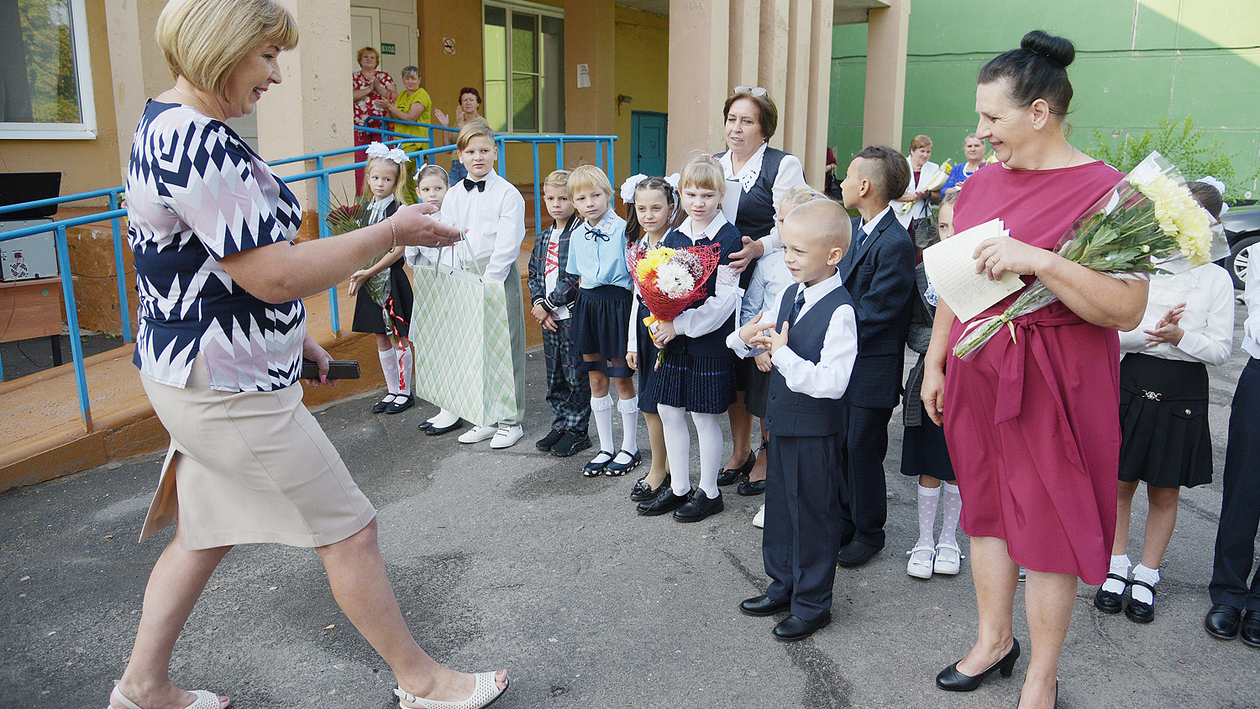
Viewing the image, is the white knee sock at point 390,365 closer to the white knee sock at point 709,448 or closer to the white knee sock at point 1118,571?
the white knee sock at point 709,448

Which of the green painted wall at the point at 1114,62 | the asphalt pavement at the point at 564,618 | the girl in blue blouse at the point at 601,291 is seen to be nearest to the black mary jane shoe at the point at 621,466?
the girl in blue blouse at the point at 601,291

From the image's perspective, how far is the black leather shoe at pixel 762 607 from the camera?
3049 millimetres

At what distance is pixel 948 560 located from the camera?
338 cm

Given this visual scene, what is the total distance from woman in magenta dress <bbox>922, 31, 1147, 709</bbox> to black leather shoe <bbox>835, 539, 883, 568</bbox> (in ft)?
3.57

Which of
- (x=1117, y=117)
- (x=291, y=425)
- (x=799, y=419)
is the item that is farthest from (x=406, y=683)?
(x=1117, y=117)

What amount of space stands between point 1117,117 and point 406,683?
16297mm

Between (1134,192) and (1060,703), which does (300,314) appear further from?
(1060,703)

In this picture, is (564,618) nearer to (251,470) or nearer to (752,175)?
(251,470)

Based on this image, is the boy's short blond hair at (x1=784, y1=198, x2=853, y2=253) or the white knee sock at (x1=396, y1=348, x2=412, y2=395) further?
the white knee sock at (x1=396, y1=348, x2=412, y2=395)

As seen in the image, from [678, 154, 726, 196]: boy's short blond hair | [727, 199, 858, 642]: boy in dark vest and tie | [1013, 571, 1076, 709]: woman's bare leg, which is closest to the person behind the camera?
[1013, 571, 1076, 709]: woman's bare leg

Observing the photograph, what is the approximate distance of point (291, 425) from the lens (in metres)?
2.13

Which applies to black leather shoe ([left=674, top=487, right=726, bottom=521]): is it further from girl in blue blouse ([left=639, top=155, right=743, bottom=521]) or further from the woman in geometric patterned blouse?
the woman in geometric patterned blouse

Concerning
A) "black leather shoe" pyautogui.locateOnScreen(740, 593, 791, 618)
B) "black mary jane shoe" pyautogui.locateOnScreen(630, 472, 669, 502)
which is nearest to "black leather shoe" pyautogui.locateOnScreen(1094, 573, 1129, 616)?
"black leather shoe" pyautogui.locateOnScreen(740, 593, 791, 618)

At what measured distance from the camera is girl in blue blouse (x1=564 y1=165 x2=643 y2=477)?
4.30 m
